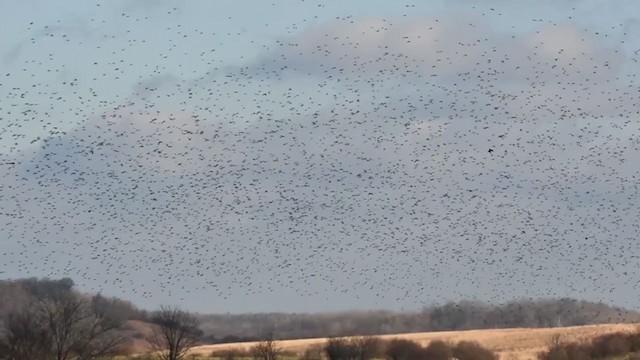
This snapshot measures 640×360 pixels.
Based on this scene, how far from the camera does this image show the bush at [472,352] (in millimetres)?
138750

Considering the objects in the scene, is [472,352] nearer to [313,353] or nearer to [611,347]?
[313,353]

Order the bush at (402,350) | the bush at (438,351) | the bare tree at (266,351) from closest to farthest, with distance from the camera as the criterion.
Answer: the bare tree at (266,351), the bush at (402,350), the bush at (438,351)

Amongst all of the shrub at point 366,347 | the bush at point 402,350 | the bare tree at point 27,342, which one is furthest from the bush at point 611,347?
the bare tree at point 27,342

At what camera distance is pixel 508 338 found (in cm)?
16188

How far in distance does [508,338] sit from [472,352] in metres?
23.2

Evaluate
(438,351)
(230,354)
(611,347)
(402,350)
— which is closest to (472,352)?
(438,351)

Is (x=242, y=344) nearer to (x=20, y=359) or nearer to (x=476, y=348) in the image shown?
(x=476, y=348)

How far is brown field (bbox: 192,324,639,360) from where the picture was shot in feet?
481

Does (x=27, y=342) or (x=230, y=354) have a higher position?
(x=230, y=354)

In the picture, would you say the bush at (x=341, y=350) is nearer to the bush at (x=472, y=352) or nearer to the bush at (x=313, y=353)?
the bush at (x=313, y=353)

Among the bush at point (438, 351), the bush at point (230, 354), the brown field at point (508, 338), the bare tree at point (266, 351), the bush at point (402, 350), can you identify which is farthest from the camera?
the brown field at point (508, 338)

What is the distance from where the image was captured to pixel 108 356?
121 metres

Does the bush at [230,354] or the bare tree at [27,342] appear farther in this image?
the bush at [230,354]

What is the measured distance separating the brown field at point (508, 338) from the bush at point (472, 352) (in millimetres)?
1694
